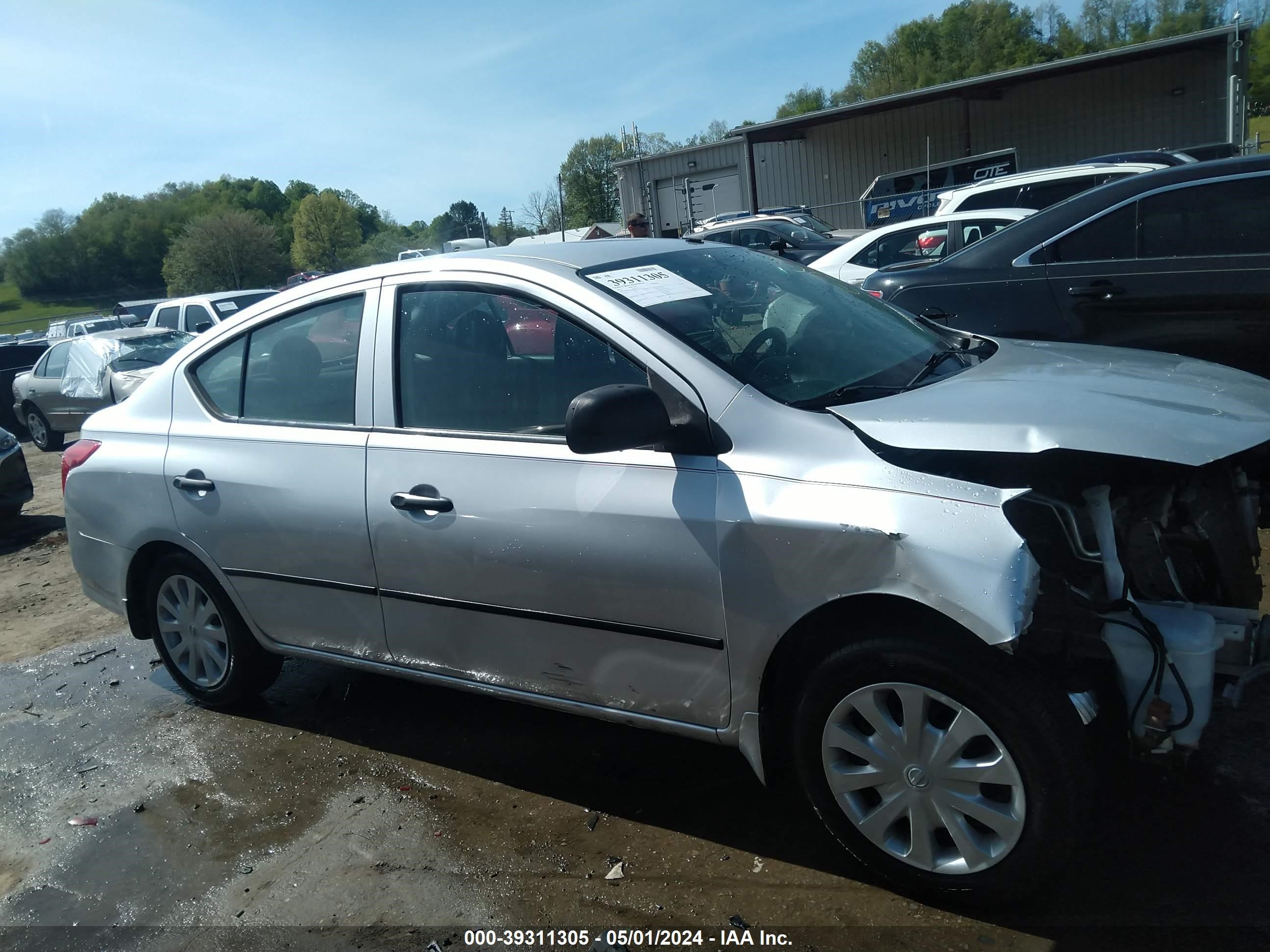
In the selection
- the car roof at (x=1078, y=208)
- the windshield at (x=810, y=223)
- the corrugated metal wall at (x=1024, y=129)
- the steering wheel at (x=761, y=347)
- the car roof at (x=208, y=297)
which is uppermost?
the corrugated metal wall at (x=1024, y=129)

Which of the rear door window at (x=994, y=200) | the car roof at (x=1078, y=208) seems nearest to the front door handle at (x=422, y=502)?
the car roof at (x=1078, y=208)

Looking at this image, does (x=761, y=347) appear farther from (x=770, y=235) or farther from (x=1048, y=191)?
(x=770, y=235)

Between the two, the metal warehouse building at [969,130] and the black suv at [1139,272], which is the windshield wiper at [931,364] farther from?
the metal warehouse building at [969,130]

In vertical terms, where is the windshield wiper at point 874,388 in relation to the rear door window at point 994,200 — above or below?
below

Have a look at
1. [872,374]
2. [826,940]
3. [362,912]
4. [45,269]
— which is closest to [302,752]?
[362,912]

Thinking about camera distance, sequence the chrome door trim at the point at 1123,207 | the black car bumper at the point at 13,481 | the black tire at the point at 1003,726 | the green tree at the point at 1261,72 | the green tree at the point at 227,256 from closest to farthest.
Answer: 1. the black tire at the point at 1003,726
2. the chrome door trim at the point at 1123,207
3. the black car bumper at the point at 13,481
4. the green tree at the point at 227,256
5. the green tree at the point at 1261,72

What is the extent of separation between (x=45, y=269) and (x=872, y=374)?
83.0 m

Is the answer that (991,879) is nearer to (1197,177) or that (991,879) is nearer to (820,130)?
(1197,177)

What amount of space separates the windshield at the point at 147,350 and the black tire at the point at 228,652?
873 centimetres

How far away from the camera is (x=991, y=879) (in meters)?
2.45

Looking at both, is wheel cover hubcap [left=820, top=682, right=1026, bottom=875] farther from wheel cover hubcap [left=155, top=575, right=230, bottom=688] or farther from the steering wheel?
wheel cover hubcap [left=155, top=575, right=230, bottom=688]

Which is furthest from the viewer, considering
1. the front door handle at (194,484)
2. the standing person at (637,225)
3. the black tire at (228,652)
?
the standing person at (637,225)

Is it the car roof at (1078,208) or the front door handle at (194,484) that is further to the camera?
the car roof at (1078,208)

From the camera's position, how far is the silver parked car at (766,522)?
2391 millimetres
